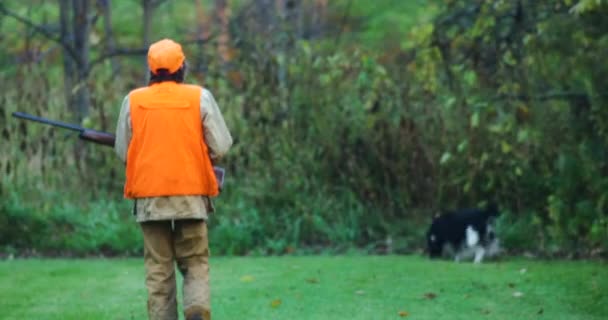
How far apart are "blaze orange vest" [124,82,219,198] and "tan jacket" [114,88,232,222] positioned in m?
0.04

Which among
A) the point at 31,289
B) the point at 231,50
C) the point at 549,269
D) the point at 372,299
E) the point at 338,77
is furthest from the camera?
the point at 231,50

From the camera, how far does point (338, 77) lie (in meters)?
15.3

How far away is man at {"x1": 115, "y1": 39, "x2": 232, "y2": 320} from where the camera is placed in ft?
24.4

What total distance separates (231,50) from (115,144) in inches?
363

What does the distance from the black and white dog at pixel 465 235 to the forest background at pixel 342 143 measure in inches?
27.3

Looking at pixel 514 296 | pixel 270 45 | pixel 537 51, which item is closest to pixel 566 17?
pixel 537 51

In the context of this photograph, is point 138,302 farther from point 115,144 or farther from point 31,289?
point 115,144

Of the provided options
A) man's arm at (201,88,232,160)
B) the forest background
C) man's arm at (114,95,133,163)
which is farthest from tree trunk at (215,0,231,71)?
man's arm at (201,88,232,160)

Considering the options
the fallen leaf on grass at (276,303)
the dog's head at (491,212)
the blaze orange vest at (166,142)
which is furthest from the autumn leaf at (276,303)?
the dog's head at (491,212)

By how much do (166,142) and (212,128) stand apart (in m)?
0.31

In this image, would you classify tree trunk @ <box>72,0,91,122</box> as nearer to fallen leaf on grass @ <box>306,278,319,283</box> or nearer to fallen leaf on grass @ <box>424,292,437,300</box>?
fallen leaf on grass @ <box>306,278,319,283</box>

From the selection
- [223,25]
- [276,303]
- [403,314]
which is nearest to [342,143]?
[223,25]

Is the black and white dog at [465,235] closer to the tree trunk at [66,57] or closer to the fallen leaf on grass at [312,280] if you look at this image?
the fallen leaf on grass at [312,280]

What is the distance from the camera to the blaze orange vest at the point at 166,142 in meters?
7.41
